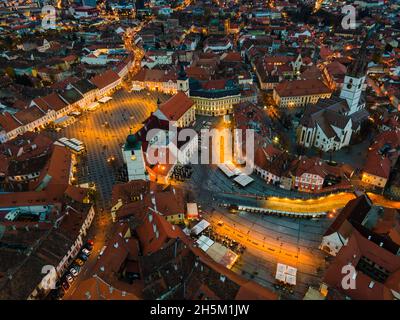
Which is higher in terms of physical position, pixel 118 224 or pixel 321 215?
pixel 118 224

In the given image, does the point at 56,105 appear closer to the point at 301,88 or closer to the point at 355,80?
the point at 301,88

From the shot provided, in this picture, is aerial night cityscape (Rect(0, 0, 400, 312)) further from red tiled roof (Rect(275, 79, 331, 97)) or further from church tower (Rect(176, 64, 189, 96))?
church tower (Rect(176, 64, 189, 96))

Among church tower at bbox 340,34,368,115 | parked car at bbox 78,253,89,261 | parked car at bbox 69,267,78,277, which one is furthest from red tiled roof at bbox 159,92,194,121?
parked car at bbox 69,267,78,277

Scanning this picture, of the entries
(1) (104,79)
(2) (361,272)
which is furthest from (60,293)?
(1) (104,79)

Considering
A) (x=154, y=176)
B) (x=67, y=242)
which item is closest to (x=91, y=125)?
(x=154, y=176)

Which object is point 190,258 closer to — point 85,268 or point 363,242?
point 85,268
